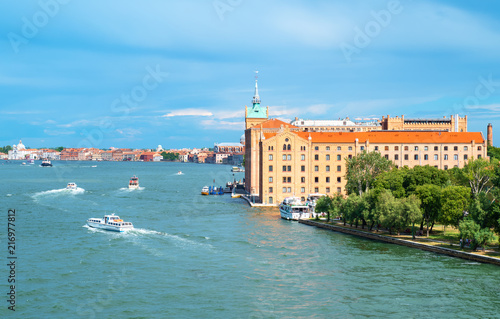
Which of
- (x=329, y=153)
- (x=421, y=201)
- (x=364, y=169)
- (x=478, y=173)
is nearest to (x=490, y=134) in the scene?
(x=329, y=153)

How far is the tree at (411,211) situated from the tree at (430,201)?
1.36m

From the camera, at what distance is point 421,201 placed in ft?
239

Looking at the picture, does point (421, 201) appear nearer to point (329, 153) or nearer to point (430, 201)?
point (430, 201)

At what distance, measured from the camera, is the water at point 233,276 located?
45.1 meters

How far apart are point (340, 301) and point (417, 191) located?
103ft

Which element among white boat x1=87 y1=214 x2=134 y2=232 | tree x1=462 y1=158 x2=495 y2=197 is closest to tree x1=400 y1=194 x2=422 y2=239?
tree x1=462 y1=158 x2=495 y2=197

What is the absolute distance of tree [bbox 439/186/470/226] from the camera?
6681cm

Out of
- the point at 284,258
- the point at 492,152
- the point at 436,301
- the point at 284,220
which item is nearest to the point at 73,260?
the point at 284,258

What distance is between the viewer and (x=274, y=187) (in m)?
120

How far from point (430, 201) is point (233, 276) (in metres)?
30.9

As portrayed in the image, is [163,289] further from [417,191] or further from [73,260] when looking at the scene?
[417,191]

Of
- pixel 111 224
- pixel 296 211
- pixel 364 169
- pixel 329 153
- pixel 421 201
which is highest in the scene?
pixel 329 153

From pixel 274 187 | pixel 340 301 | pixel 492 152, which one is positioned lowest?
pixel 340 301

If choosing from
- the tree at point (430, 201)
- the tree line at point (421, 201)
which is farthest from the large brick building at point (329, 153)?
the tree at point (430, 201)
